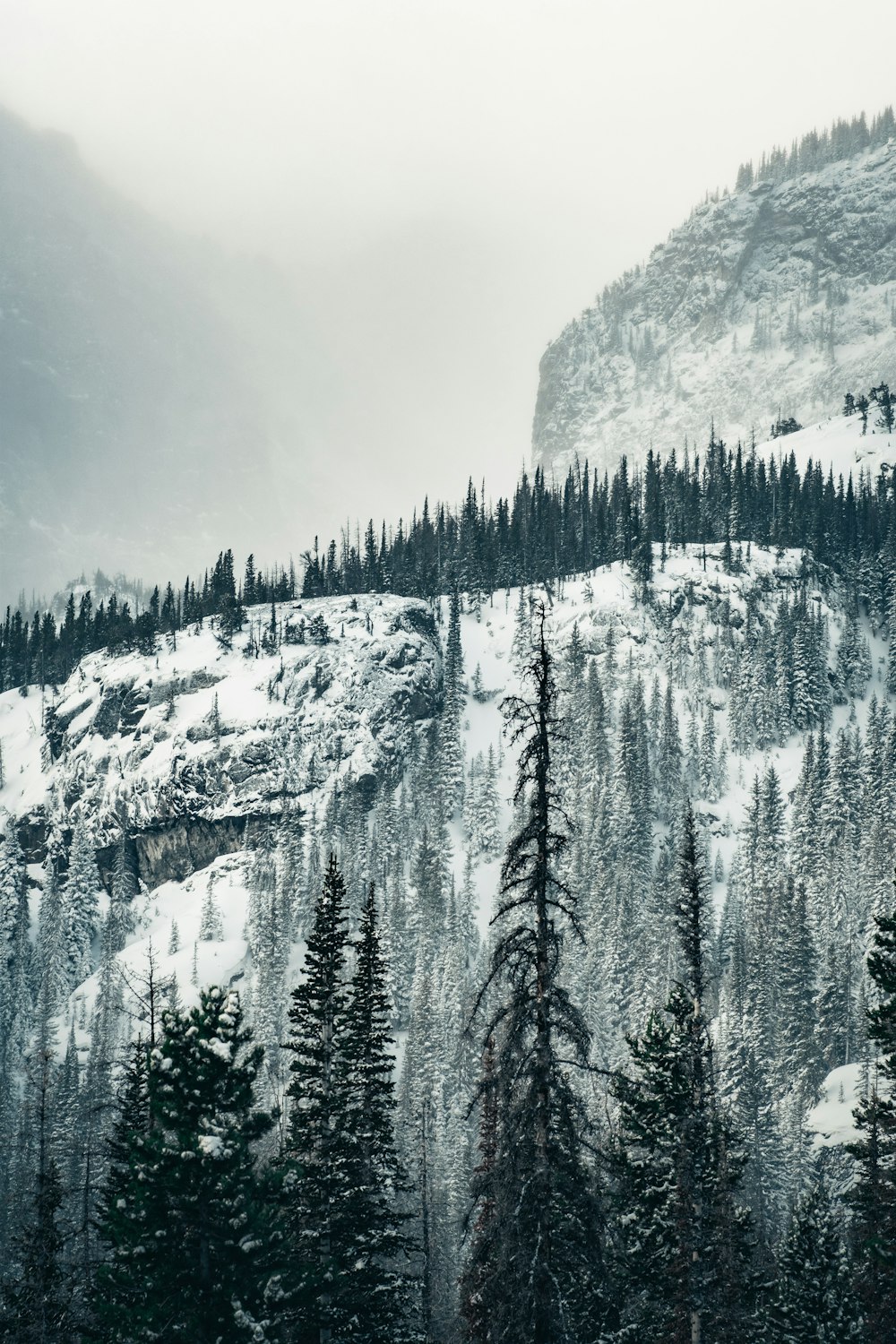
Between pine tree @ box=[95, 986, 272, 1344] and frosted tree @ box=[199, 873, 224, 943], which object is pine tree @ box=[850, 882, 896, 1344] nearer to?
pine tree @ box=[95, 986, 272, 1344]

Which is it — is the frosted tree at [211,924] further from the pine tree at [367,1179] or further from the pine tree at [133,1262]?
the pine tree at [133,1262]

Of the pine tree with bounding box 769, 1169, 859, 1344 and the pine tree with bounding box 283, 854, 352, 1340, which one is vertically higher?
the pine tree with bounding box 283, 854, 352, 1340

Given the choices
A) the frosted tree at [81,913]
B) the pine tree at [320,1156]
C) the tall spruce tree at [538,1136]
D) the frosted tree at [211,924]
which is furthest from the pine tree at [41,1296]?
the frosted tree at [81,913]

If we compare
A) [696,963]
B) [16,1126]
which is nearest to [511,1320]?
[696,963]

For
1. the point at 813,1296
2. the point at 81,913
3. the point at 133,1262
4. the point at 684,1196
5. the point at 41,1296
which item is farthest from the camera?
the point at 81,913

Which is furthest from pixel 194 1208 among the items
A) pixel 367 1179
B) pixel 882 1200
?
pixel 882 1200

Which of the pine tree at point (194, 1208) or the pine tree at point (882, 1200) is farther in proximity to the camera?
the pine tree at point (882, 1200)

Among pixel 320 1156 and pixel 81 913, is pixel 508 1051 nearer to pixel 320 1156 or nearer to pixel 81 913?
pixel 320 1156

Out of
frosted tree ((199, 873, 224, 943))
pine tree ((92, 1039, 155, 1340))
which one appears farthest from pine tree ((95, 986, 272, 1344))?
frosted tree ((199, 873, 224, 943))

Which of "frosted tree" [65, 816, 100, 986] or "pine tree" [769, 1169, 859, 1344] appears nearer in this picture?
"pine tree" [769, 1169, 859, 1344]

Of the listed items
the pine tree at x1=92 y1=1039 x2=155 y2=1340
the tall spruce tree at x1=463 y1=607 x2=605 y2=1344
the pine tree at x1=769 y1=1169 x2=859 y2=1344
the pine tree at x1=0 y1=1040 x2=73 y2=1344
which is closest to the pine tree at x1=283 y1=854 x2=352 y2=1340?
the pine tree at x1=92 y1=1039 x2=155 y2=1340

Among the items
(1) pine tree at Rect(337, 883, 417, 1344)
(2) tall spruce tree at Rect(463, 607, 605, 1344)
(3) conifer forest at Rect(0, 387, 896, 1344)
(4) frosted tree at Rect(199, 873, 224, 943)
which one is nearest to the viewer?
(2) tall spruce tree at Rect(463, 607, 605, 1344)

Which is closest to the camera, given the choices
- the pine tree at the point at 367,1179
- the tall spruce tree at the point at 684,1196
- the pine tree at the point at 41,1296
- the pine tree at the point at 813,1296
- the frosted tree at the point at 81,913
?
the pine tree at the point at 367,1179

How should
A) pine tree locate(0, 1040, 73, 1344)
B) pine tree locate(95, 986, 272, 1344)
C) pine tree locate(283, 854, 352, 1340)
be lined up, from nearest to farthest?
1. pine tree locate(95, 986, 272, 1344)
2. pine tree locate(283, 854, 352, 1340)
3. pine tree locate(0, 1040, 73, 1344)
